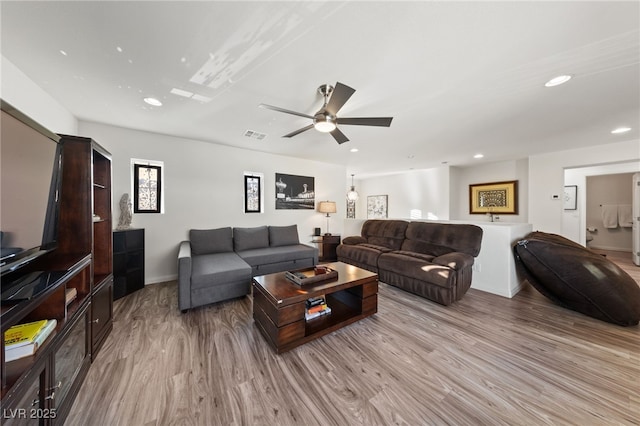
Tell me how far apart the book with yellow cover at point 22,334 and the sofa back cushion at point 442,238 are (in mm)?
4054

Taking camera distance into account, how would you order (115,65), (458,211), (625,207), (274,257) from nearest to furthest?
(115,65), (274,257), (625,207), (458,211)

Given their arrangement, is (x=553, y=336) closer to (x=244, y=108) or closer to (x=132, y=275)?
(x=244, y=108)

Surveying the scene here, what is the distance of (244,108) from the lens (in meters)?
2.57

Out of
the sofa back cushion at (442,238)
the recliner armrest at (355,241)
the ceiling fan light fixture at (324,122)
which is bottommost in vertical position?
the recliner armrest at (355,241)

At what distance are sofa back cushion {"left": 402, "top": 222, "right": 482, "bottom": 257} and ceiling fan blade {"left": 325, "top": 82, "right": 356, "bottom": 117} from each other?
2614 mm

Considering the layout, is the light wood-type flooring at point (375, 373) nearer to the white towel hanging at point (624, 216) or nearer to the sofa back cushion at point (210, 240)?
the sofa back cushion at point (210, 240)

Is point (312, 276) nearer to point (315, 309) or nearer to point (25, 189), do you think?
point (315, 309)

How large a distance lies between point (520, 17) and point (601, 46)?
0.86 meters

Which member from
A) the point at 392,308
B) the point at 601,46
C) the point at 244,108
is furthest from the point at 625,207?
the point at 244,108

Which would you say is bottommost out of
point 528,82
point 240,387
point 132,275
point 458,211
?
point 240,387

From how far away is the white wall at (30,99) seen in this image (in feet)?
5.79

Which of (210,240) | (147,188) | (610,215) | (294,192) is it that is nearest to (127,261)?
(210,240)

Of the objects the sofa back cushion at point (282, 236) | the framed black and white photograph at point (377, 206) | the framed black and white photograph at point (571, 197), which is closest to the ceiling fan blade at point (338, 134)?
the sofa back cushion at point (282, 236)

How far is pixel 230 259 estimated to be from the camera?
324 centimetres
